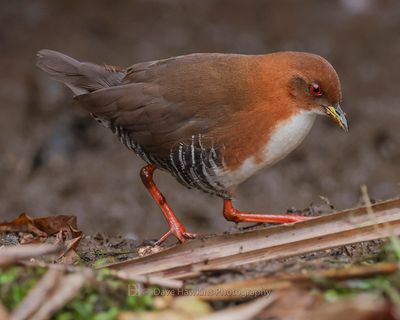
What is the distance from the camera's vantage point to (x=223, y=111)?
5191 mm

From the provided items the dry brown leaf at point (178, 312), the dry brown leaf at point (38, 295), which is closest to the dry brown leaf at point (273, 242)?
the dry brown leaf at point (178, 312)

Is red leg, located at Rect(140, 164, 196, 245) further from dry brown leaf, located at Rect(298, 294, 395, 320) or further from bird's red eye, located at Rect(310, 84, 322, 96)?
dry brown leaf, located at Rect(298, 294, 395, 320)

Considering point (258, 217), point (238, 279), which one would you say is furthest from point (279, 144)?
Answer: point (238, 279)

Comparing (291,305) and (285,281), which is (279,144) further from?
(291,305)

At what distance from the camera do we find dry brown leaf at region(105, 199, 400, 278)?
4281 millimetres

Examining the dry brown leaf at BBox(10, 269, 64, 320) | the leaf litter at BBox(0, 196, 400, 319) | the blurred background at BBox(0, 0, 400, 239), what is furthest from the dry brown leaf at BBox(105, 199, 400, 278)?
the blurred background at BBox(0, 0, 400, 239)

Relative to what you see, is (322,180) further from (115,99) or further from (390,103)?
(115,99)

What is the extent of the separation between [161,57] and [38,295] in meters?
6.67

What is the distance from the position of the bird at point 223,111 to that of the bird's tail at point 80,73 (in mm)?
256

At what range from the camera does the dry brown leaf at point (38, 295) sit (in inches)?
136

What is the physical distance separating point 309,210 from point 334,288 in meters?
2.34

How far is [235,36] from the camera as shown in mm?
10406

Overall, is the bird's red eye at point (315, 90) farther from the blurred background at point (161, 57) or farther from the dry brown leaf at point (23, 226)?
the blurred background at point (161, 57)

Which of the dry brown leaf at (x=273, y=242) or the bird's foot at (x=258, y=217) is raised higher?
the dry brown leaf at (x=273, y=242)
